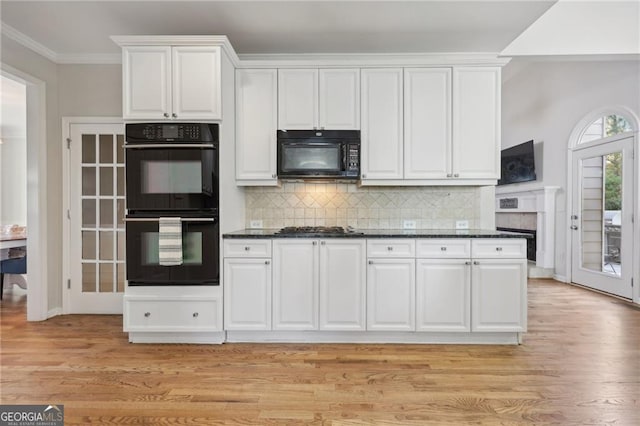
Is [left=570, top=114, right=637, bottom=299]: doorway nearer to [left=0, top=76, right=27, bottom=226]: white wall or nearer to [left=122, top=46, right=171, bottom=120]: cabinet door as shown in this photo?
[left=122, top=46, right=171, bottom=120]: cabinet door

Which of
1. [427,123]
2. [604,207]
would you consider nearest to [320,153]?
[427,123]

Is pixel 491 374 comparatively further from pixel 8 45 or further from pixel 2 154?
pixel 2 154

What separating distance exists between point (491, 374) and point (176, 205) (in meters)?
2.58

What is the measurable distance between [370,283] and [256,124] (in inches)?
67.8

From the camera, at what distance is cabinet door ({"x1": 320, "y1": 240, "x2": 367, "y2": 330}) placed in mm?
2783

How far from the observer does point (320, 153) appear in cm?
304

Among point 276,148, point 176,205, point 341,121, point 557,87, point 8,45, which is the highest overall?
point 557,87

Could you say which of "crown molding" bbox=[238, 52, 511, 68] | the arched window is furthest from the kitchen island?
the arched window

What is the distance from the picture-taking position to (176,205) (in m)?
2.71

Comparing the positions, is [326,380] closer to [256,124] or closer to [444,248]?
[444,248]

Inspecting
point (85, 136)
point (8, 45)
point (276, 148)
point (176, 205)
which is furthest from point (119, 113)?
point (276, 148)

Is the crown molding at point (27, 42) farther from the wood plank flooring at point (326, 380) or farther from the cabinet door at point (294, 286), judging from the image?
the cabinet door at point (294, 286)

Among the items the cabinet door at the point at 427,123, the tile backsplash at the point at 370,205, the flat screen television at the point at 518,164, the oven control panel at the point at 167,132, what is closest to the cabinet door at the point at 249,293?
the tile backsplash at the point at 370,205

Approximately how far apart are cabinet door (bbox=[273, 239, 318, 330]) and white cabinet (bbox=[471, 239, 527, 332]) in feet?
4.24
